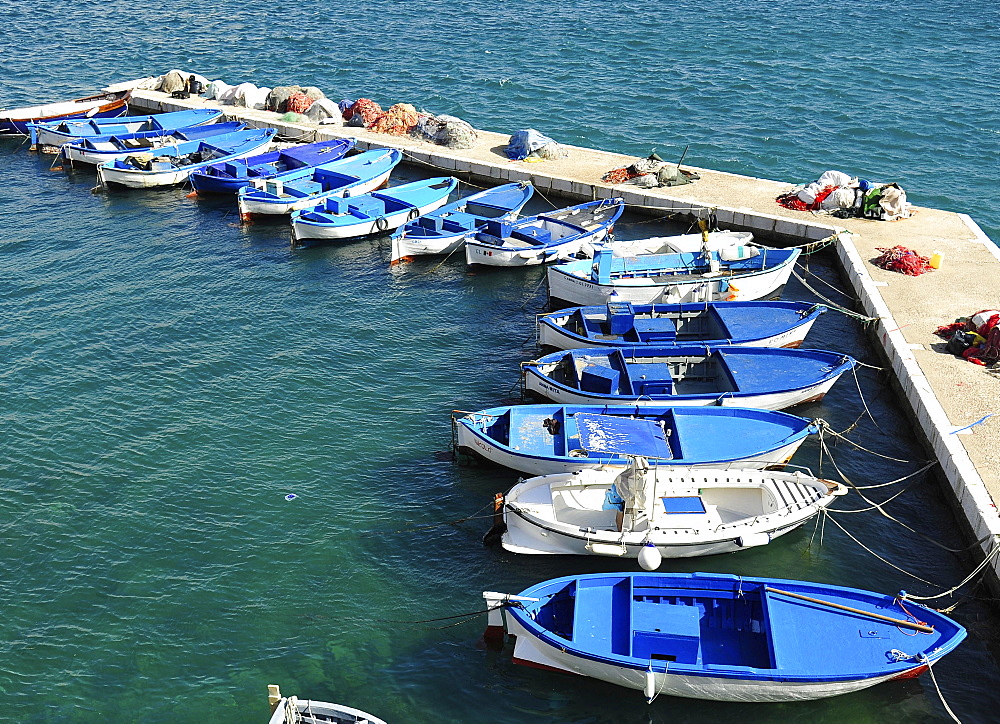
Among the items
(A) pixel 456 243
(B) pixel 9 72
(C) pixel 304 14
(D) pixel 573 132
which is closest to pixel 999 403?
(A) pixel 456 243

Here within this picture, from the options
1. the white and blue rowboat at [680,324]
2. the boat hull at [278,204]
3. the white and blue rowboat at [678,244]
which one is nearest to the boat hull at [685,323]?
the white and blue rowboat at [680,324]

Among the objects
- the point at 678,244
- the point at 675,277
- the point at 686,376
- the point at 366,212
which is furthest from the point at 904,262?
the point at 366,212

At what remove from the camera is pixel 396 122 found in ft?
165

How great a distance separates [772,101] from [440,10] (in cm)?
3658

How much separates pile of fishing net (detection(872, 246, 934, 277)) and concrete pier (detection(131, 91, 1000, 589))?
1.03 feet

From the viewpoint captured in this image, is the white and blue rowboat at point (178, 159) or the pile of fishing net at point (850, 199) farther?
the white and blue rowboat at point (178, 159)

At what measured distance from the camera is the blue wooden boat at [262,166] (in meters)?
44.3

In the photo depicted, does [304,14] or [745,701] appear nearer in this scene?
[745,701]

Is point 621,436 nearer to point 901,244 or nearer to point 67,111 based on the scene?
point 901,244

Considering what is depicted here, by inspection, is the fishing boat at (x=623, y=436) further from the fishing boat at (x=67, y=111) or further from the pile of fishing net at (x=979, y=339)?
the fishing boat at (x=67, y=111)

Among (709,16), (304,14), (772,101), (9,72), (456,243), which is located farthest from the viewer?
(304,14)

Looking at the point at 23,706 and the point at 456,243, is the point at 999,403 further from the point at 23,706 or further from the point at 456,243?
the point at 23,706

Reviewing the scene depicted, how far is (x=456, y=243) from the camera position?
125 ft

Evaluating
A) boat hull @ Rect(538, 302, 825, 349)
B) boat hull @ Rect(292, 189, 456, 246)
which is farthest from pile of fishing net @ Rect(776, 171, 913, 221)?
boat hull @ Rect(292, 189, 456, 246)
